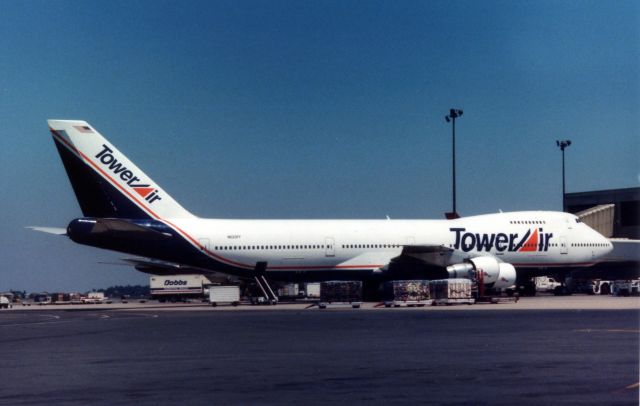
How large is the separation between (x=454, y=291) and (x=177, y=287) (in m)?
31.3

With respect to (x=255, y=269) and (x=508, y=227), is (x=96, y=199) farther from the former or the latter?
(x=508, y=227)

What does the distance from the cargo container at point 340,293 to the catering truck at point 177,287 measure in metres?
25.3

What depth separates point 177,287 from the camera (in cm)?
7331

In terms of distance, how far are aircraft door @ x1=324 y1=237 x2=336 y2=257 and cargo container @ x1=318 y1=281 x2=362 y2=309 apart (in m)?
5.03

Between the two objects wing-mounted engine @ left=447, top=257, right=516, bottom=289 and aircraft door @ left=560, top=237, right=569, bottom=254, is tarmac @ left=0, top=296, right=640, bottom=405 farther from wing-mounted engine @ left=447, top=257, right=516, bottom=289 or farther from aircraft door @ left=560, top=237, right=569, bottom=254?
aircraft door @ left=560, top=237, right=569, bottom=254

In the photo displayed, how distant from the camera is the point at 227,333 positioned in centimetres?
2603

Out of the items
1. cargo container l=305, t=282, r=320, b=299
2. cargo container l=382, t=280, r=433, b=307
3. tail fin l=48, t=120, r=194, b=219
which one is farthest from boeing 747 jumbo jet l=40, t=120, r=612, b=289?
cargo container l=305, t=282, r=320, b=299

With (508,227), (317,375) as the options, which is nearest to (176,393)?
Answer: (317,375)

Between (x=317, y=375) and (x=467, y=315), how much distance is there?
20.4 metres

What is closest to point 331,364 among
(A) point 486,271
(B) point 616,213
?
(A) point 486,271

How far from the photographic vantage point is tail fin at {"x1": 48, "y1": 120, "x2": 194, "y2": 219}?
48906 millimetres

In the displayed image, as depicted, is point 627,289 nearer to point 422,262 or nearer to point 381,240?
point 422,262

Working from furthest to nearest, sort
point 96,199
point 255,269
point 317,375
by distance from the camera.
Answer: point 255,269, point 96,199, point 317,375

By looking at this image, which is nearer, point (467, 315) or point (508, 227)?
point (467, 315)
